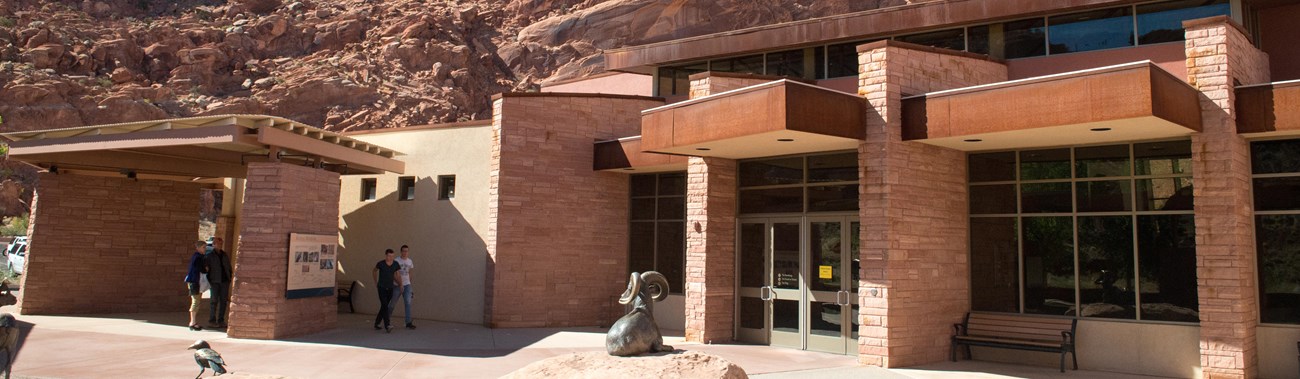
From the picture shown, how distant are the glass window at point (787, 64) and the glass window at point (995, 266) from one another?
5926mm

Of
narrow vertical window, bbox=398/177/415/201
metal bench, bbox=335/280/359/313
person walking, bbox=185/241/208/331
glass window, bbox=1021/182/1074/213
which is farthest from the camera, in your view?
metal bench, bbox=335/280/359/313

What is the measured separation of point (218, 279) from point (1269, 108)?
15742 millimetres

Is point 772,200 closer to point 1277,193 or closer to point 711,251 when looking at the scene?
point 711,251

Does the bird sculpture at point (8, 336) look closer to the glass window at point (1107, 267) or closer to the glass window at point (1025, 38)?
the glass window at point (1107, 267)

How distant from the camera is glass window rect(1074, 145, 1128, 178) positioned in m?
11.4

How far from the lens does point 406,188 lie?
18.3 meters

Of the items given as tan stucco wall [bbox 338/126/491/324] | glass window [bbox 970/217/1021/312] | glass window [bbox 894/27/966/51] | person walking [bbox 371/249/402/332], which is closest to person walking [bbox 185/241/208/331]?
person walking [bbox 371/249/402/332]

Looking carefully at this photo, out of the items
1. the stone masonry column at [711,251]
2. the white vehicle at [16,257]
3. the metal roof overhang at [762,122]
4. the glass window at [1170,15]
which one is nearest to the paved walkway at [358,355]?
the stone masonry column at [711,251]

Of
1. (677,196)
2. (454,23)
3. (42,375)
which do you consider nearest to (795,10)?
(454,23)

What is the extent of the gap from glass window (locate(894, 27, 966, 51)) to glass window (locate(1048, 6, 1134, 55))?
1577 millimetres

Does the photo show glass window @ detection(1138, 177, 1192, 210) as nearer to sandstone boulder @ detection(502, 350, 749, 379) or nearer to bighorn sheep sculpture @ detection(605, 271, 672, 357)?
sandstone boulder @ detection(502, 350, 749, 379)

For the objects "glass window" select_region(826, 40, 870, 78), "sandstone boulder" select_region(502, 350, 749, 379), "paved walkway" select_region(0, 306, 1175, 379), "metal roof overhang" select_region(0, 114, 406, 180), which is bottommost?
"paved walkway" select_region(0, 306, 1175, 379)

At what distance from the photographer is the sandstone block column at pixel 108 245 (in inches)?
635

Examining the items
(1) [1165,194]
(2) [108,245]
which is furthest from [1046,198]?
(2) [108,245]
